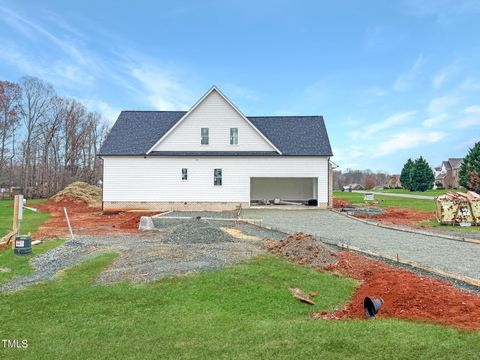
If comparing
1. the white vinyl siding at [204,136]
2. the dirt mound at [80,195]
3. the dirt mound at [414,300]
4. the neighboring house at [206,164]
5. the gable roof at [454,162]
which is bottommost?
the dirt mound at [414,300]

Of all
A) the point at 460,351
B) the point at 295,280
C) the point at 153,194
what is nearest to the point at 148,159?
the point at 153,194

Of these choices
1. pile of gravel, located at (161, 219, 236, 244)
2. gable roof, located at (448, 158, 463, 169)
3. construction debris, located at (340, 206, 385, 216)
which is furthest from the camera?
gable roof, located at (448, 158, 463, 169)

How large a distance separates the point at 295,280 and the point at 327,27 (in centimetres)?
1628

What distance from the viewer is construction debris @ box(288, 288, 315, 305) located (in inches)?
263

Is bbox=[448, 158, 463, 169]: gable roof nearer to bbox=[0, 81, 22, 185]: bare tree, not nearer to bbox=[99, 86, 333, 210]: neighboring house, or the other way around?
bbox=[99, 86, 333, 210]: neighboring house

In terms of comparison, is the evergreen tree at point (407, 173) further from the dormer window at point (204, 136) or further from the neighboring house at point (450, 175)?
the dormer window at point (204, 136)

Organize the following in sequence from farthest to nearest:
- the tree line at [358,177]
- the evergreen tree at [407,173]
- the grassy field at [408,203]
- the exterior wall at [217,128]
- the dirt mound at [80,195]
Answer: the tree line at [358,177] < the evergreen tree at [407,173] < the dirt mound at [80,195] < the grassy field at [408,203] < the exterior wall at [217,128]

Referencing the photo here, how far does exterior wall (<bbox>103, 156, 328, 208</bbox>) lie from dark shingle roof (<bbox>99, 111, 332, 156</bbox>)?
589 millimetres

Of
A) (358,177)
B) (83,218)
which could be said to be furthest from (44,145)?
(358,177)

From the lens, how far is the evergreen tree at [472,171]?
42.6 metres

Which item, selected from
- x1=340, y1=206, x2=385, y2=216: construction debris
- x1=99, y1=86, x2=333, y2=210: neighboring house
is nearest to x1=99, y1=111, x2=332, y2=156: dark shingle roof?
x1=99, y1=86, x2=333, y2=210: neighboring house

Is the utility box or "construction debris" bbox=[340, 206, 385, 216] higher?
"construction debris" bbox=[340, 206, 385, 216]

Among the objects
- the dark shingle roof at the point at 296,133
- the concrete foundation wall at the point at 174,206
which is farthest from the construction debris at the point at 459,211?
the concrete foundation wall at the point at 174,206

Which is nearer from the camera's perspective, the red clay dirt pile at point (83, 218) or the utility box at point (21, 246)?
the utility box at point (21, 246)
